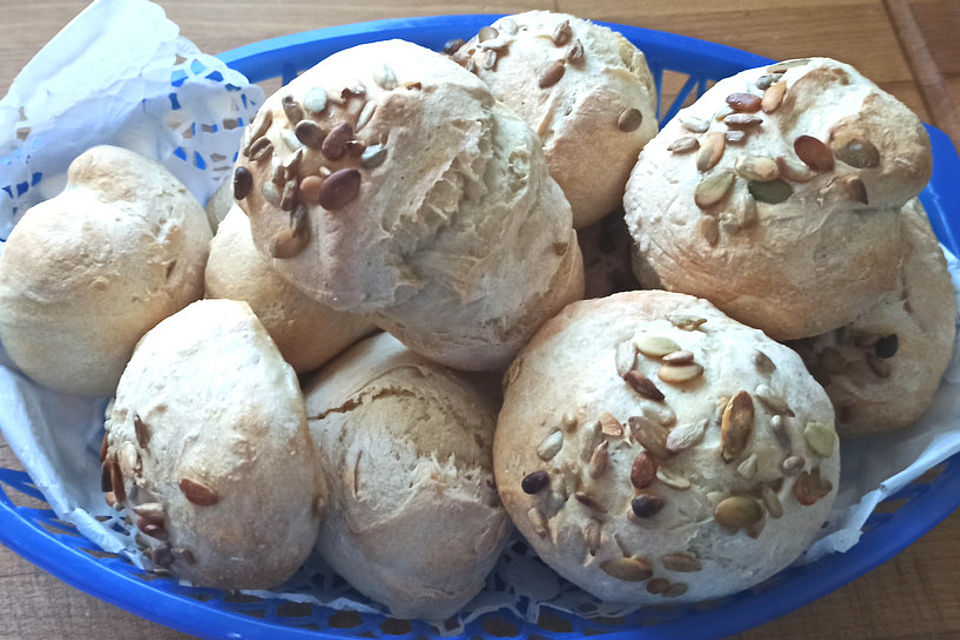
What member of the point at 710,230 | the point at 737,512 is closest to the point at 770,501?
the point at 737,512

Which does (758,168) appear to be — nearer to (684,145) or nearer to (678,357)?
(684,145)

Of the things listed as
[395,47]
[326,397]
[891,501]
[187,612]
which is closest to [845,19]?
[891,501]

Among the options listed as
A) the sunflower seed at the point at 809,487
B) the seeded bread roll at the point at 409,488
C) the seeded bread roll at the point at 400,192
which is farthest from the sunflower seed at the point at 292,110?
the sunflower seed at the point at 809,487

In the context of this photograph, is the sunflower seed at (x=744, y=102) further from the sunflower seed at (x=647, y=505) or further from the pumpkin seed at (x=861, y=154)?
the sunflower seed at (x=647, y=505)

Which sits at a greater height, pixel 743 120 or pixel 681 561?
pixel 743 120

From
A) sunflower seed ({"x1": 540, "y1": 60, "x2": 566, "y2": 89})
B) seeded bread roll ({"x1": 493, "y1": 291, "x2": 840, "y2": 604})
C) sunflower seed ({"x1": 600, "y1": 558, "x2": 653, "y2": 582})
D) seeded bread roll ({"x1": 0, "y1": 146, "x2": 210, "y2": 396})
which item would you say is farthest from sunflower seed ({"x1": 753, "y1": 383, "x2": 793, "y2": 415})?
seeded bread roll ({"x1": 0, "y1": 146, "x2": 210, "y2": 396})
